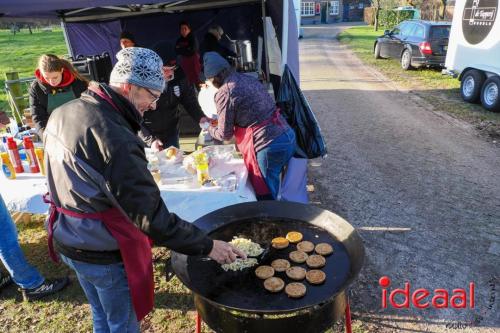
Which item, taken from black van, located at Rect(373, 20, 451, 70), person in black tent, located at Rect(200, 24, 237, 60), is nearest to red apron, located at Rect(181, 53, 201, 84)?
person in black tent, located at Rect(200, 24, 237, 60)

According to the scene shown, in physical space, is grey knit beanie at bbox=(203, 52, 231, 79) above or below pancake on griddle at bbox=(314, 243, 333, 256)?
above

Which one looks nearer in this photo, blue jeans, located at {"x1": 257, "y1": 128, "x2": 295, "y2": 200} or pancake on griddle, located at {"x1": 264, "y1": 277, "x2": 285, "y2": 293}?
pancake on griddle, located at {"x1": 264, "y1": 277, "x2": 285, "y2": 293}

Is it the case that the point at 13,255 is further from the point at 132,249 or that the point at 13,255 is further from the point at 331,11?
the point at 331,11

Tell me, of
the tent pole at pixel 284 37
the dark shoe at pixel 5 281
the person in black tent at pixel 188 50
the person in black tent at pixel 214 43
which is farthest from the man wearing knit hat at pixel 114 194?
the person in black tent at pixel 188 50

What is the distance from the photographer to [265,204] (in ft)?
9.12

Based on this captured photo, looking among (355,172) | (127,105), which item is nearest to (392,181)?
(355,172)

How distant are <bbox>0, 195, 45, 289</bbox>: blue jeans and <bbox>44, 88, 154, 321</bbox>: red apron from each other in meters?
1.28

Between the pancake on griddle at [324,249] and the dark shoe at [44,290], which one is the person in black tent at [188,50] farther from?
the pancake on griddle at [324,249]

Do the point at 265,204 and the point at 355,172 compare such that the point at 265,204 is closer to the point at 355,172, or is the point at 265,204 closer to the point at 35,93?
the point at 35,93

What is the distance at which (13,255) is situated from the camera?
3.13 metres

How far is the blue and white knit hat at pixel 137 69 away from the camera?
1.64 m

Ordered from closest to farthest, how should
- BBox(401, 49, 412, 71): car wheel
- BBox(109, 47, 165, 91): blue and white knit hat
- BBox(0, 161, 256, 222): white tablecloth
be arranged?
1. BBox(109, 47, 165, 91): blue and white knit hat
2. BBox(0, 161, 256, 222): white tablecloth
3. BBox(401, 49, 412, 71): car wheel

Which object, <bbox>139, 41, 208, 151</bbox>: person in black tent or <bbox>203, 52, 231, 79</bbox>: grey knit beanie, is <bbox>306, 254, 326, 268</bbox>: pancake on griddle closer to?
<bbox>203, 52, 231, 79</bbox>: grey knit beanie

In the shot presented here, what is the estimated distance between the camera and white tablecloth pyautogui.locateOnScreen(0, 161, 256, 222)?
2.84 m
